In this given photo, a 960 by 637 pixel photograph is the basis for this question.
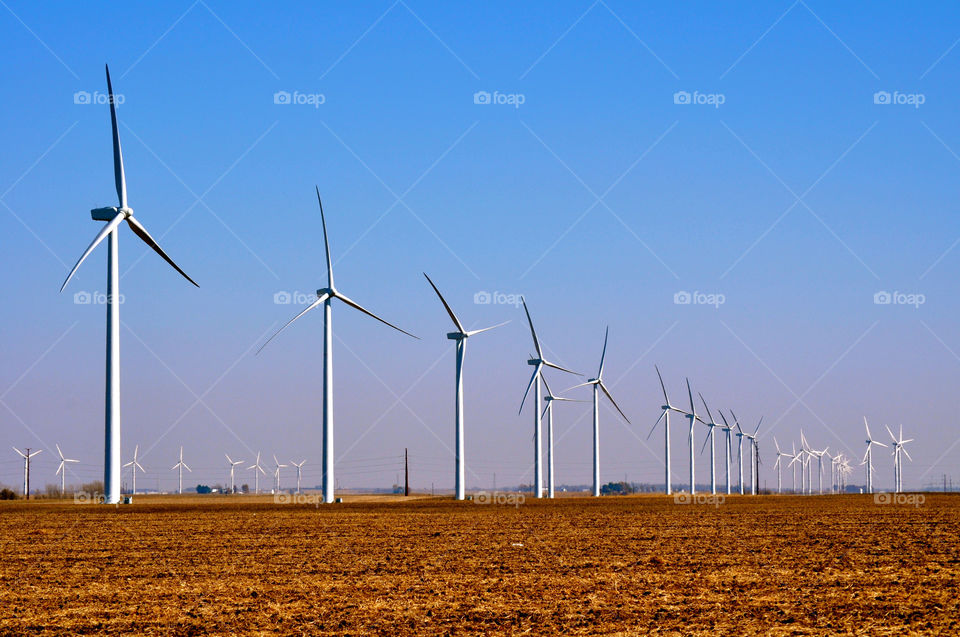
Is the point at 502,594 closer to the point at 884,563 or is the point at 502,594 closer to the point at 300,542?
the point at 884,563

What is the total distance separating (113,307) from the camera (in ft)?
189

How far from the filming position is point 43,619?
64.4 feet

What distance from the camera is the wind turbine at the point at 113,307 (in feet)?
188

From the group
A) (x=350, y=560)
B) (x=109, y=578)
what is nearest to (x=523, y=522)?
(x=350, y=560)

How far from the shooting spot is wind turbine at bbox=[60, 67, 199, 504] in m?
57.3

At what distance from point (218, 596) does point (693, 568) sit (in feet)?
35.7

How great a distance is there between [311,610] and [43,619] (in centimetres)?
453

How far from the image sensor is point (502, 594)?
22.4 metres

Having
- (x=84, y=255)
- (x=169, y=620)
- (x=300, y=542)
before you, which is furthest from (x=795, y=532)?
(x=84, y=255)

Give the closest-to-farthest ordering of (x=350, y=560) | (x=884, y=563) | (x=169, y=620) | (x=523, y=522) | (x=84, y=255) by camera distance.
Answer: (x=169, y=620)
(x=884, y=563)
(x=350, y=560)
(x=523, y=522)
(x=84, y=255)

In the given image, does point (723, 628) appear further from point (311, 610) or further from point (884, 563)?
point (884, 563)

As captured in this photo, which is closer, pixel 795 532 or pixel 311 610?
pixel 311 610

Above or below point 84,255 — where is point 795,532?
below

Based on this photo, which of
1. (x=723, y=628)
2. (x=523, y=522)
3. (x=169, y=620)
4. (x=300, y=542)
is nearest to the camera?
(x=723, y=628)
